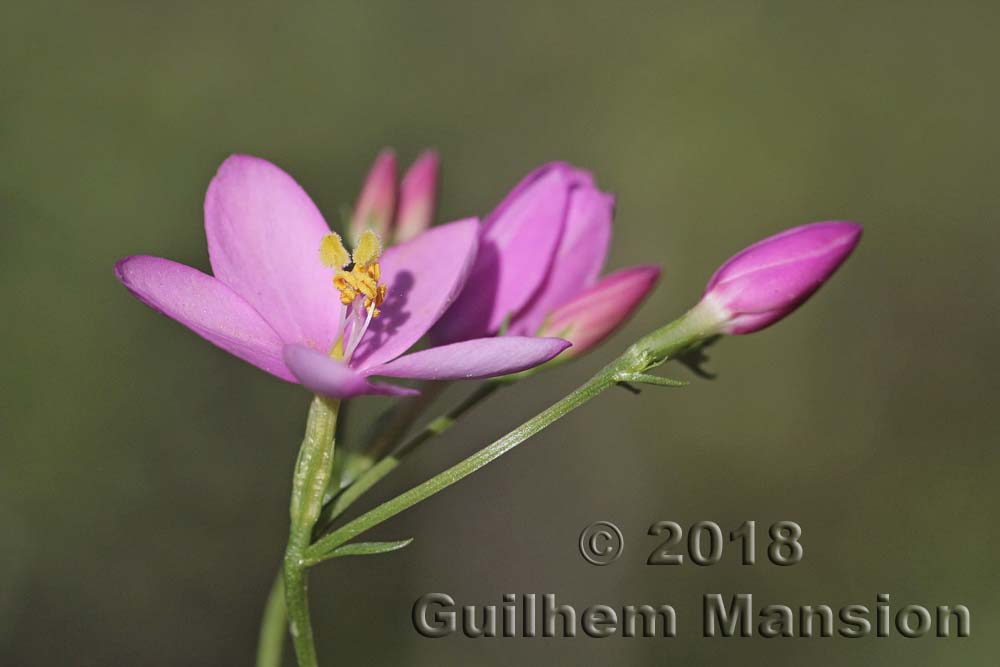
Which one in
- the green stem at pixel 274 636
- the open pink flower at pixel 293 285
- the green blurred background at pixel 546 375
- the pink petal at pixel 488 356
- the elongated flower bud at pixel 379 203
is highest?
the green blurred background at pixel 546 375

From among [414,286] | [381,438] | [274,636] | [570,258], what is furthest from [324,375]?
[570,258]

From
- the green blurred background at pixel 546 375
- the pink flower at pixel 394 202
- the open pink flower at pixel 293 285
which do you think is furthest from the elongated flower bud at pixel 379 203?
the green blurred background at pixel 546 375

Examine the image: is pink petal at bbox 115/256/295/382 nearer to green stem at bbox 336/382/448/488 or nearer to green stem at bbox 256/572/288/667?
green stem at bbox 336/382/448/488

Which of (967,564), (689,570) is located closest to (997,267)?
(967,564)

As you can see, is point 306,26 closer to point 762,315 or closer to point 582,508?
point 582,508

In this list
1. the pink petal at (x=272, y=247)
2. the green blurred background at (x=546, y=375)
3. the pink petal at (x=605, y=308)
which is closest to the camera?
the pink petal at (x=272, y=247)

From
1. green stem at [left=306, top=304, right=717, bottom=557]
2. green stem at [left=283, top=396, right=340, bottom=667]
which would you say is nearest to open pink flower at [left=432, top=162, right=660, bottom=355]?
green stem at [left=306, top=304, right=717, bottom=557]

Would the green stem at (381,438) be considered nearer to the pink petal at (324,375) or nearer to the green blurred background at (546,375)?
the pink petal at (324,375)
